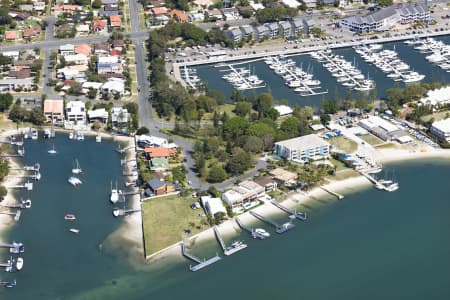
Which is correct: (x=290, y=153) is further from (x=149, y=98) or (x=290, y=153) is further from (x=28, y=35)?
(x=28, y=35)

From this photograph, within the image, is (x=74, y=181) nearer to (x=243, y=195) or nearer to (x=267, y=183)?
(x=243, y=195)

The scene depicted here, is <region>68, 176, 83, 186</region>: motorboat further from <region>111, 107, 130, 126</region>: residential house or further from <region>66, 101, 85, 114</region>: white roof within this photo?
<region>66, 101, 85, 114</region>: white roof

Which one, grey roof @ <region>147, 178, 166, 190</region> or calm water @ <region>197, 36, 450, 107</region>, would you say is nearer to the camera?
grey roof @ <region>147, 178, 166, 190</region>

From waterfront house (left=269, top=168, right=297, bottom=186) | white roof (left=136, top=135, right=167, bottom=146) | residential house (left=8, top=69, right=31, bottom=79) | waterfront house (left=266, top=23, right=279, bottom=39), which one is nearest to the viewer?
waterfront house (left=269, top=168, right=297, bottom=186)

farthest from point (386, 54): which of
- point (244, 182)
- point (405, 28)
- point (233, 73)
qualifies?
point (244, 182)

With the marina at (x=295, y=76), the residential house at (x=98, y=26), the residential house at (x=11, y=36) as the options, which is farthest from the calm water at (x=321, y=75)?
the residential house at (x=11, y=36)

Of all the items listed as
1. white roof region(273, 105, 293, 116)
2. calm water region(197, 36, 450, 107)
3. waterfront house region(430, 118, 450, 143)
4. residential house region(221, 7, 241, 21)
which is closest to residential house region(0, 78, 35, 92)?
calm water region(197, 36, 450, 107)
